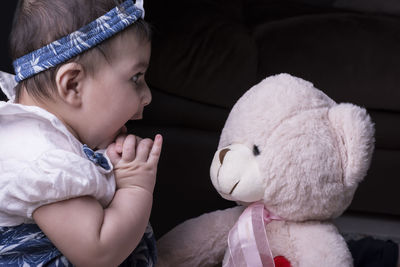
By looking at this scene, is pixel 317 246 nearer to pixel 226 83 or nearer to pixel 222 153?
pixel 222 153

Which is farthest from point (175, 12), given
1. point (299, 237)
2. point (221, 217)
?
point (299, 237)

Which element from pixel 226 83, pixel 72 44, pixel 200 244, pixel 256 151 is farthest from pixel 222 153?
pixel 226 83

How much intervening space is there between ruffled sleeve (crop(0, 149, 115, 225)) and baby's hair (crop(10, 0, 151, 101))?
→ 13 cm

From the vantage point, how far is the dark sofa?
1331 millimetres

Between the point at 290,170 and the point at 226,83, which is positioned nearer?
the point at 290,170

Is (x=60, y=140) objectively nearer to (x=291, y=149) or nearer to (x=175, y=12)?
(x=291, y=149)

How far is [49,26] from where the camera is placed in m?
0.78

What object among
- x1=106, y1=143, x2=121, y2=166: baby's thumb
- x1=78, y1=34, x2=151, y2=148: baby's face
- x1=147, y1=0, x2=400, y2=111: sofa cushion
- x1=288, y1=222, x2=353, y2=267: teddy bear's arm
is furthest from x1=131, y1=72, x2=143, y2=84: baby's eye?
x1=147, y1=0, x2=400, y2=111: sofa cushion

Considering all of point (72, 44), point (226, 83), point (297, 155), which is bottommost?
point (226, 83)

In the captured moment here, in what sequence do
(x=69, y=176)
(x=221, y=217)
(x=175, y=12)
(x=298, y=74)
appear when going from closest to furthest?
(x=69, y=176), (x=221, y=217), (x=298, y=74), (x=175, y=12)

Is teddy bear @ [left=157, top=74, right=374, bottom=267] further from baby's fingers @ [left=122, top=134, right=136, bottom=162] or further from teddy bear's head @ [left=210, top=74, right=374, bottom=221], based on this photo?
baby's fingers @ [left=122, top=134, right=136, bottom=162]

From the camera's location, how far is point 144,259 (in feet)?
2.86

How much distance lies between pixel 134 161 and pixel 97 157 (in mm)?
57

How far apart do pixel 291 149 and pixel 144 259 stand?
0.95 ft
